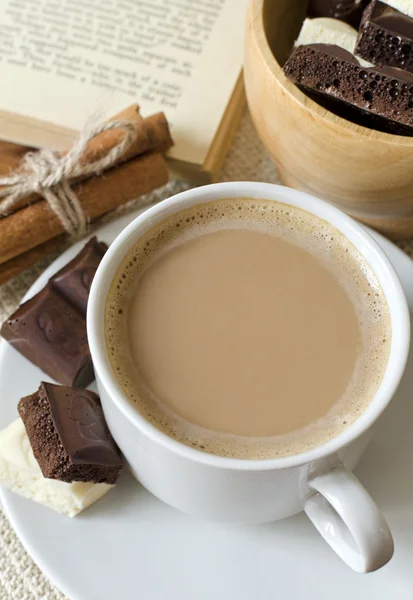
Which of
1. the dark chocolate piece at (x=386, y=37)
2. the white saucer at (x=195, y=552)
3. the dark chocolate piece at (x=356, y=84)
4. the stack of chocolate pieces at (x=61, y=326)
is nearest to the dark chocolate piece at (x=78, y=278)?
the stack of chocolate pieces at (x=61, y=326)

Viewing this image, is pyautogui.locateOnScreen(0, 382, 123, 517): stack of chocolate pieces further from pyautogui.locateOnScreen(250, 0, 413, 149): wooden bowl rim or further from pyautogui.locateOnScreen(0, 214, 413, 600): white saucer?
pyautogui.locateOnScreen(250, 0, 413, 149): wooden bowl rim

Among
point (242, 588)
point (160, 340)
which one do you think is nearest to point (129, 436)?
point (160, 340)

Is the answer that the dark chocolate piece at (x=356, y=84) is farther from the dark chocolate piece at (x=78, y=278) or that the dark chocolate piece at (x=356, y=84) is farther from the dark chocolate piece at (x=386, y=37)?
the dark chocolate piece at (x=78, y=278)

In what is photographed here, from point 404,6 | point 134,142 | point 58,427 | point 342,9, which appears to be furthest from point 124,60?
point 58,427

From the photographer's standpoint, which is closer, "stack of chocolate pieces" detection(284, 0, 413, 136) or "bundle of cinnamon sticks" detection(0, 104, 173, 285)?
"stack of chocolate pieces" detection(284, 0, 413, 136)

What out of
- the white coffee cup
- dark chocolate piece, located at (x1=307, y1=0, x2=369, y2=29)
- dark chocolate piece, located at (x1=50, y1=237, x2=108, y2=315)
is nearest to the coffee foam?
the white coffee cup

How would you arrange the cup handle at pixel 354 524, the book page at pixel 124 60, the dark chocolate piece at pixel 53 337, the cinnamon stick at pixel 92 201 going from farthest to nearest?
the book page at pixel 124 60 < the cinnamon stick at pixel 92 201 < the dark chocolate piece at pixel 53 337 < the cup handle at pixel 354 524

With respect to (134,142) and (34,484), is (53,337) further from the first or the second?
(134,142)
